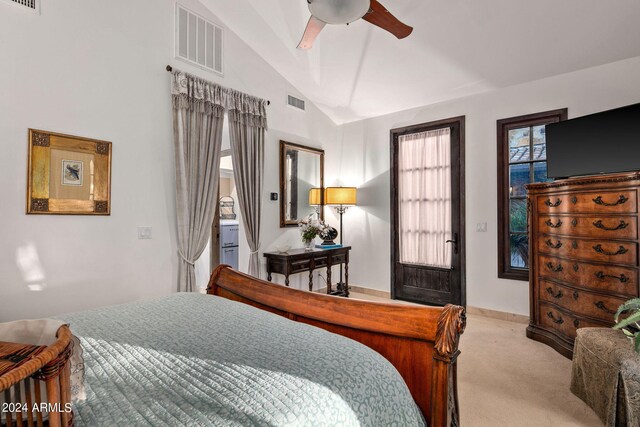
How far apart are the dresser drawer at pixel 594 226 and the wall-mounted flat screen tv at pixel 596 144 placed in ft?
1.46

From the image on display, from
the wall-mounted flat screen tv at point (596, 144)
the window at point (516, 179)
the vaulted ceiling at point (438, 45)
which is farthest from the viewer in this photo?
the window at point (516, 179)

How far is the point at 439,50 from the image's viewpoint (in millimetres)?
3600

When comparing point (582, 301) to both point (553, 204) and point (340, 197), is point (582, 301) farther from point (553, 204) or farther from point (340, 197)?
point (340, 197)

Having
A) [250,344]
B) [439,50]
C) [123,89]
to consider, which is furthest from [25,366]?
[439,50]

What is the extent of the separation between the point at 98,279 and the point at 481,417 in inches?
119

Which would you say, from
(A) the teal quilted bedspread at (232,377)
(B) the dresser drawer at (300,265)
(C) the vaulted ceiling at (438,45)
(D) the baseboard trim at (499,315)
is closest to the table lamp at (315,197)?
(B) the dresser drawer at (300,265)

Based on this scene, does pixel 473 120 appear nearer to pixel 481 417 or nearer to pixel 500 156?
pixel 500 156

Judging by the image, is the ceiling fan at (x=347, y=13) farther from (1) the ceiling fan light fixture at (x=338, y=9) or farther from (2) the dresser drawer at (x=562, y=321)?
(2) the dresser drawer at (x=562, y=321)

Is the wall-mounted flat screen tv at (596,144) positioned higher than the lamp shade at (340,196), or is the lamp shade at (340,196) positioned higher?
the wall-mounted flat screen tv at (596,144)

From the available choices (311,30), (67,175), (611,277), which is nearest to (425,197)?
(611,277)

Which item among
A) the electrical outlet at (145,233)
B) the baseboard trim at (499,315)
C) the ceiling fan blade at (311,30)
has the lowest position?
the baseboard trim at (499,315)

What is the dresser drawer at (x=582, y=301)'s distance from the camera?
2.63m

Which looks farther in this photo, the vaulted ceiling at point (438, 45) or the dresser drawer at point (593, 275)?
the vaulted ceiling at point (438, 45)

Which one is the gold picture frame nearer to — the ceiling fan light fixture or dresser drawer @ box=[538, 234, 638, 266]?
the ceiling fan light fixture
